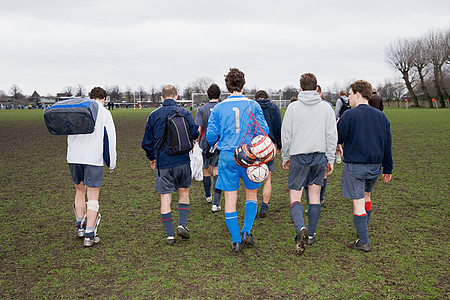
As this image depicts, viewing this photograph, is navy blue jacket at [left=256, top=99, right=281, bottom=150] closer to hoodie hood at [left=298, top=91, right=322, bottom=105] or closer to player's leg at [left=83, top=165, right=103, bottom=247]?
hoodie hood at [left=298, top=91, right=322, bottom=105]

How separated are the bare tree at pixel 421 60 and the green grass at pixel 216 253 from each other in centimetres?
6754

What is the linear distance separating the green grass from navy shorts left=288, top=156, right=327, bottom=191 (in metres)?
0.78

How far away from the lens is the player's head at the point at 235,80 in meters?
4.52

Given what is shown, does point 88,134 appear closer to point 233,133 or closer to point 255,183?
point 233,133

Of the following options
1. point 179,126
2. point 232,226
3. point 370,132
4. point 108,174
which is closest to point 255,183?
point 232,226

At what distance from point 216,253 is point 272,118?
231 cm

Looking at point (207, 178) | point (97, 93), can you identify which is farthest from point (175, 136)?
point (207, 178)

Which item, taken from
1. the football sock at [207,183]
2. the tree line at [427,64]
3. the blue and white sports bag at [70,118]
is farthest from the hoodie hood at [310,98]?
the tree line at [427,64]

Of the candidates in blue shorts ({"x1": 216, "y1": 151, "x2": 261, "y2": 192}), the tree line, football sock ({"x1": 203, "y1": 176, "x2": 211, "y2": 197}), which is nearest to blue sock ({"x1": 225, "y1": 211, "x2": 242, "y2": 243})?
blue shorts ({"x1": 216, "y1": 151, "x2": 261, "y2": 192})

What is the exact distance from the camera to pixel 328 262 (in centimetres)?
416

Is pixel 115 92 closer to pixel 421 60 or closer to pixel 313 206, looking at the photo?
pixel 421 60

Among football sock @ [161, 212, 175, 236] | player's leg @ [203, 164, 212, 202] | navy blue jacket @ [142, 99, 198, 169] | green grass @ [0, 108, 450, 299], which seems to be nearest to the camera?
green grass @ [0, 108, 450, 299]

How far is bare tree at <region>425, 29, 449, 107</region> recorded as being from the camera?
2500 inches

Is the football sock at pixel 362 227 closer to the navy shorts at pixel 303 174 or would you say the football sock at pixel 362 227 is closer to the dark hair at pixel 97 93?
the navy shorts at pixel 303 174
